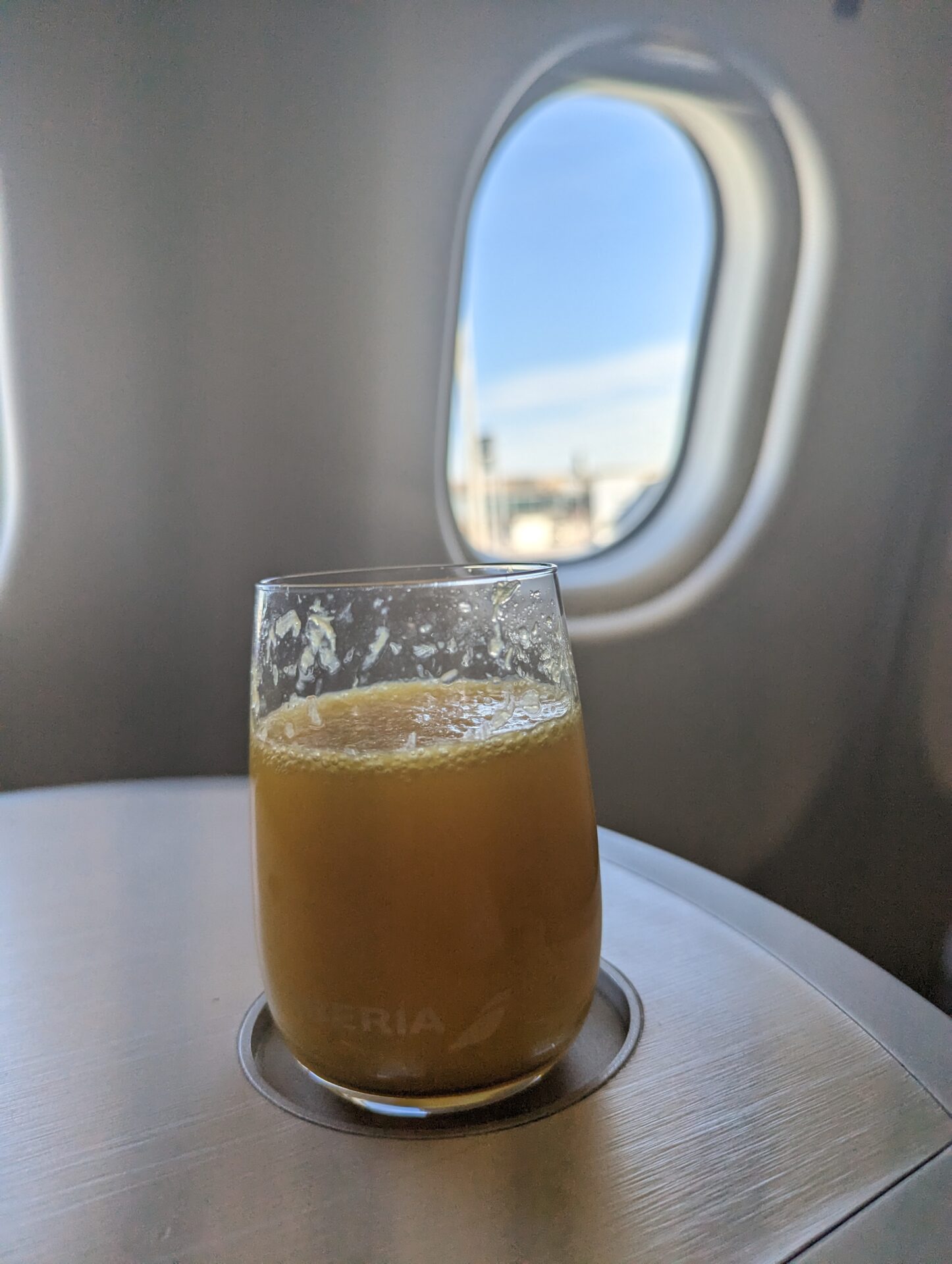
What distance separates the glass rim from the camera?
14.6 inches

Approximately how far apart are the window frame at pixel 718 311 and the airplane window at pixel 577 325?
0.03 metres

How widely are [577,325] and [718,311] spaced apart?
0.26m

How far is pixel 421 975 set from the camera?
0.36 metres

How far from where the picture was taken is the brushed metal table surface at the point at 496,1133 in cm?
33

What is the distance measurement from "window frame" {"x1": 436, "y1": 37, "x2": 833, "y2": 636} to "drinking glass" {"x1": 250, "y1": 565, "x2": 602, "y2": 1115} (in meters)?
0.99

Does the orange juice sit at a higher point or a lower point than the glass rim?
lower

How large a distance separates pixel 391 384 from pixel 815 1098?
3.69 feet

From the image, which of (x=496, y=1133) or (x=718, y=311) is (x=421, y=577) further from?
(x=718, y=311)

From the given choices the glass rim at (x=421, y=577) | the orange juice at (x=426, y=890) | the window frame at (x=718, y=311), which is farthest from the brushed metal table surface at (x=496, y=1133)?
the window frame at (x=718, y=311)

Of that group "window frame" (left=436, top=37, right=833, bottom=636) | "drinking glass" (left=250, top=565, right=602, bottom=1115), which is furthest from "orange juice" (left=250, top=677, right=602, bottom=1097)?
"window frame" (left=436, top=37, right=833, bottom=636)

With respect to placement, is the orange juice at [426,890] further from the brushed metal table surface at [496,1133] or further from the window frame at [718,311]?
the window frame at [718,311]

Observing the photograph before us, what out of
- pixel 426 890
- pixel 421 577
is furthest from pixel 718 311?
pixel 426 890

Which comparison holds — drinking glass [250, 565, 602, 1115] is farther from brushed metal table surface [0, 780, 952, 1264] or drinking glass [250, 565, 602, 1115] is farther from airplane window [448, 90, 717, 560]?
airplane window [448, 90, 717, 560]

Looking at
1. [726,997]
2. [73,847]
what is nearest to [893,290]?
[726,997]
